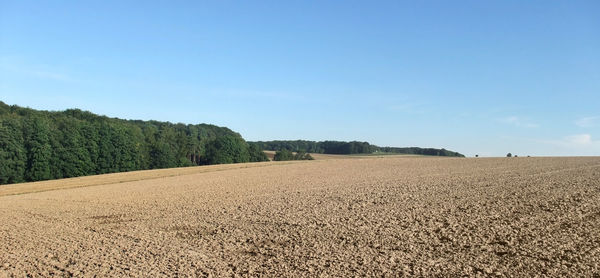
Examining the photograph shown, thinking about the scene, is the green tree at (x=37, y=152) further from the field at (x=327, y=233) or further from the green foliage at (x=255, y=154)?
the green foliage at (x=255, y=154)

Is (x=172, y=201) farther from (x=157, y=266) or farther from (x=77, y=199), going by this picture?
(x=157, y=266)

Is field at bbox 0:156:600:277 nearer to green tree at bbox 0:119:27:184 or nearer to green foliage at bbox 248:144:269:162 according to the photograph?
green tree at bbox 0:119:27:184

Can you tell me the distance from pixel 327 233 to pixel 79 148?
50333 mm

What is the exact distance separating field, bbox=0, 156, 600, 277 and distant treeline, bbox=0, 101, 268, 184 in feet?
93.8

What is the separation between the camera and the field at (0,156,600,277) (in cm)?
1086

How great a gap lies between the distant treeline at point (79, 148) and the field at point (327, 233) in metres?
28.6

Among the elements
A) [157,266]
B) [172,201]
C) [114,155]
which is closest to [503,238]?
[157,266]

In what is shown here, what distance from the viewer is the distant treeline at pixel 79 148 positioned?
50.3m

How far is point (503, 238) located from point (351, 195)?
11.2 meters

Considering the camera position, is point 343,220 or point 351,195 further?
point 351,195

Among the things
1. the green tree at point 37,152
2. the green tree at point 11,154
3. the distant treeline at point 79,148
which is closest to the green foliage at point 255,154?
the distant treeline at point 79,148

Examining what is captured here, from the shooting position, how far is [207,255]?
1248 centimetres

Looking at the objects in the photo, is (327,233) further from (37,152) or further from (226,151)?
(226,151)

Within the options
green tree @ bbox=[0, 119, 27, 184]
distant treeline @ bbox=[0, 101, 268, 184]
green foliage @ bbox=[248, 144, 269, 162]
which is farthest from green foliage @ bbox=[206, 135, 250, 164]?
green tree @ bbox=[0, 119, 27, 184]
